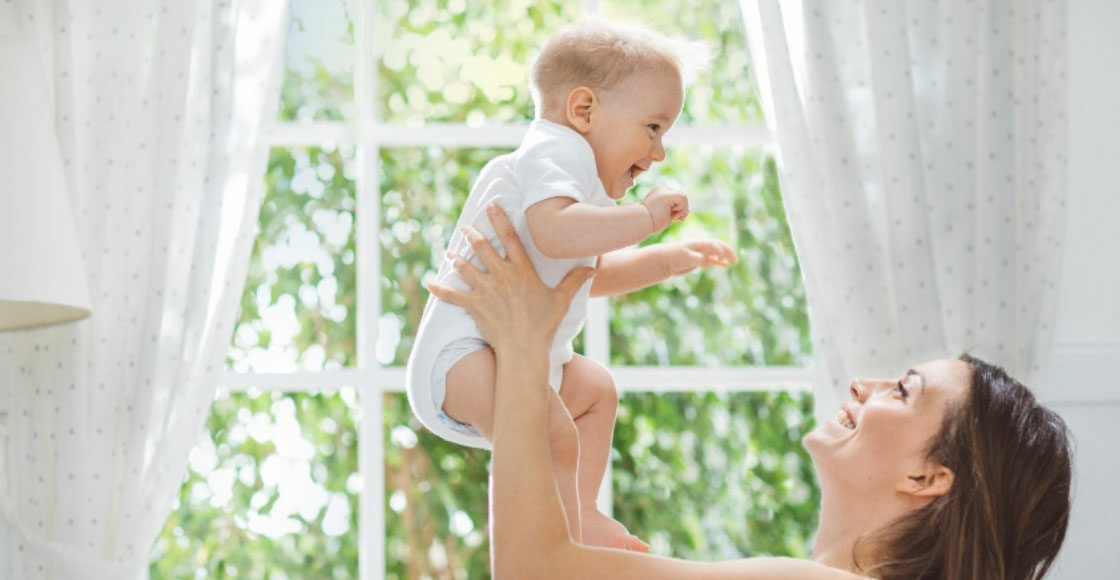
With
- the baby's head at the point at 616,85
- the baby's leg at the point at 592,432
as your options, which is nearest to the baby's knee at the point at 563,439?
the baby's leg at the point at 592,432

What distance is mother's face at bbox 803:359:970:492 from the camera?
68.0 inches

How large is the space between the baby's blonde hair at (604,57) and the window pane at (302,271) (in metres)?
1.72

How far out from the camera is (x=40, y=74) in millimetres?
2590

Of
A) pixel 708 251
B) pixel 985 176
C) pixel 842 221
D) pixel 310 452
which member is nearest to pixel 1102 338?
pixel 985 176

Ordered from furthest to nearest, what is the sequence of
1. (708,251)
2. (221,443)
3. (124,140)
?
1. (221,443)
2. (124,140)
3. (708,251)

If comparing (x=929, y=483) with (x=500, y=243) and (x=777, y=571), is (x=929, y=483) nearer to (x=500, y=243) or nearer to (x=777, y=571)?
(x=777, y=571)

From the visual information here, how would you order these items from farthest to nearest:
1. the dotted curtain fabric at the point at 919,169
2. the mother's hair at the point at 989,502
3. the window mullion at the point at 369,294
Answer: the window mullion at the point at 369,294, the dotted curtain fabric at the point at 919,169, the mother's hair at the point at 989,502

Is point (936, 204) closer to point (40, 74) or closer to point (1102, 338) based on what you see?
point (1102, 338)

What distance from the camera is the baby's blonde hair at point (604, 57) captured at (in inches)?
64.9

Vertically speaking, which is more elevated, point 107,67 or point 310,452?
point 107,67

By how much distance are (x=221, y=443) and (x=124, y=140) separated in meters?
0.78

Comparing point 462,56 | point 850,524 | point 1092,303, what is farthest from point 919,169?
point 850,524

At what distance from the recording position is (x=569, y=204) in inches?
61.8

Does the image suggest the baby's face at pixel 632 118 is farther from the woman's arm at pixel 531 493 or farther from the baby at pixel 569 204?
the woman's arm at pixel 531 493
